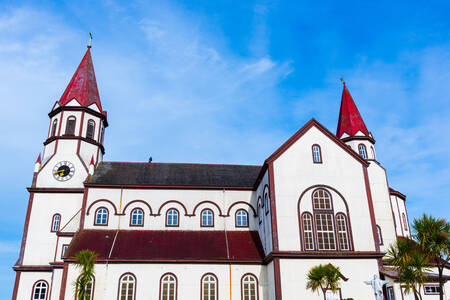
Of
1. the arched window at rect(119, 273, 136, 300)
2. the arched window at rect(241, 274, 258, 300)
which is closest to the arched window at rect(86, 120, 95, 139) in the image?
the arched window at rect(119, 273, 136, 300)

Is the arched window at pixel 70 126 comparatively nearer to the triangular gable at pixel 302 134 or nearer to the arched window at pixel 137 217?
the arched window at pixel 137 217

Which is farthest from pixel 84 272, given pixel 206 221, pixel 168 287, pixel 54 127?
pixel 54 127

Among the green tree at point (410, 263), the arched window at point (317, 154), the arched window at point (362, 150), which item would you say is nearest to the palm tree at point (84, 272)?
the arched window at point (317, 154)

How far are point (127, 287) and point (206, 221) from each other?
8.82 meters

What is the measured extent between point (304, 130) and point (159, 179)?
14315mm

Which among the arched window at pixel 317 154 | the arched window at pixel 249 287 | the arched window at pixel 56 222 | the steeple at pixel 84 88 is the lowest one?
the arched window at pixel 249 287

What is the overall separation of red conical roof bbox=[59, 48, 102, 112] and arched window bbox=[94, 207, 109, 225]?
11.4 m

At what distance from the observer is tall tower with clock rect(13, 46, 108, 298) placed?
3105 cm

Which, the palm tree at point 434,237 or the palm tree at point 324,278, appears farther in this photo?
the palm tree at point 324,278

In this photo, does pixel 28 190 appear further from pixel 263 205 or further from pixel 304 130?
pixel 304 130

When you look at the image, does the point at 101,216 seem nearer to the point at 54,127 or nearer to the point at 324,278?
the point at 54,127

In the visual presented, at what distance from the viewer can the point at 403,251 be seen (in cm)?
2295

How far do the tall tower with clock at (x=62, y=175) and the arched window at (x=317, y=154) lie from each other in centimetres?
→ 2031

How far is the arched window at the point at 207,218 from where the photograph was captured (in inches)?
1299
